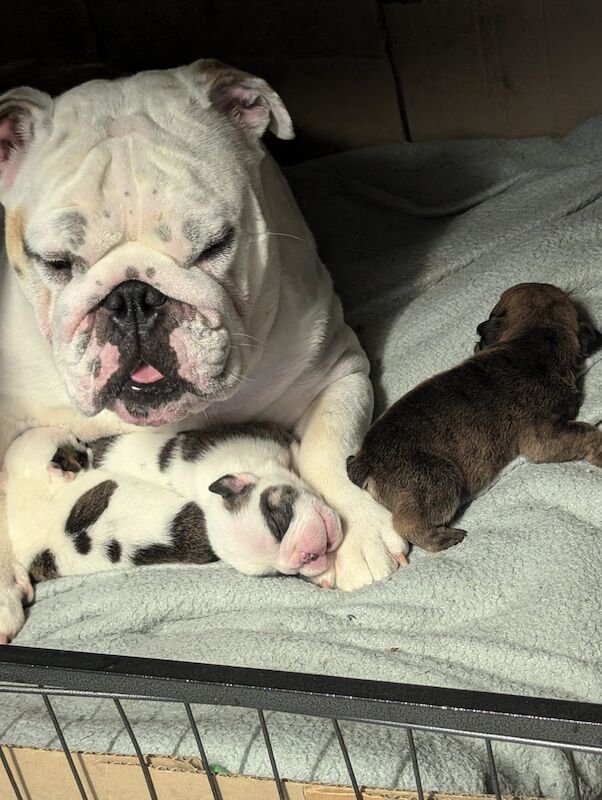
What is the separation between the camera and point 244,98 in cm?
239

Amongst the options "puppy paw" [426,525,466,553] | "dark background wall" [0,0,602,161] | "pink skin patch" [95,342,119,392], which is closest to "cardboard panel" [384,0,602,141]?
"dark background wall" [0,0,602,161]

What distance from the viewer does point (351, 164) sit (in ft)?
12.7

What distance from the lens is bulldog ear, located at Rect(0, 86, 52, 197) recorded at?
2270 millimetres

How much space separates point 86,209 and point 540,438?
1071mm

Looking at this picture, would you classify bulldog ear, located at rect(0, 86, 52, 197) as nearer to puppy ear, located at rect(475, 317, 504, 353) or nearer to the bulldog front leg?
the bulldog front leg

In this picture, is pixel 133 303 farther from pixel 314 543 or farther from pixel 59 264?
pixel 314 543

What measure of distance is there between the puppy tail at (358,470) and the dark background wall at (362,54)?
1739 mm

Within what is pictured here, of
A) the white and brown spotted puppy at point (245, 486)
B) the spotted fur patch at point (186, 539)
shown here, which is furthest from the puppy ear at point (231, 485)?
the spotted fur patch at point (186, 539)

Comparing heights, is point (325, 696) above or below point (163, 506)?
above

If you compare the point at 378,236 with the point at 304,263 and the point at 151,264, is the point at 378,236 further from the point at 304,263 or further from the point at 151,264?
the point at 151,264

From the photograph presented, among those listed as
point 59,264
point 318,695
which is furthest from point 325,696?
point 59,264

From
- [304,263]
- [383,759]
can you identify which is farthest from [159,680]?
[304,263]

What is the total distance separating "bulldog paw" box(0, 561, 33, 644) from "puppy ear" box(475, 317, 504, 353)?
3.91 ft

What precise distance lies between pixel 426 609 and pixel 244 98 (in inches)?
44.6
